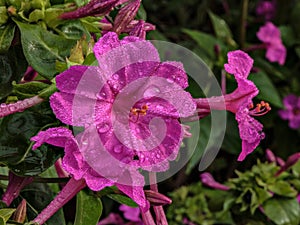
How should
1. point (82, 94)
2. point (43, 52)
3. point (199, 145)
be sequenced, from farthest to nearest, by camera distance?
point (199, 145) < point (43, 52) < point (82, 94)

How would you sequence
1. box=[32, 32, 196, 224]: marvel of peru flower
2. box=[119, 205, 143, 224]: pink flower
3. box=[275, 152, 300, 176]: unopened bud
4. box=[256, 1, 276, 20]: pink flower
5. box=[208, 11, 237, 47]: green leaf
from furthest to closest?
box=[256, 1, 276, 20]: pink flower
box=[208, 11, 237, 47]: green leaf
box=[119, 205, 143, 224]: pink flower
box=[275, 152, 300, 176]: unopened bud
box=[32, 32, 196, 224]: marvel of peru flower

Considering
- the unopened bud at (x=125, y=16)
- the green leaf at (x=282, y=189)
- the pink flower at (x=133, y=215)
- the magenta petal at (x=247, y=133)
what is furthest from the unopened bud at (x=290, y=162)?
the unopened bud at (x=125, y=16)

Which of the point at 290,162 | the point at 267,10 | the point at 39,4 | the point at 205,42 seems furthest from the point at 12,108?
the point at 267,10

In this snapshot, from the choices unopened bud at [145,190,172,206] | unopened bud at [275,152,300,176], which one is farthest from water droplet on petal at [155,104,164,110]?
unopened bud at [275,152,300,176]

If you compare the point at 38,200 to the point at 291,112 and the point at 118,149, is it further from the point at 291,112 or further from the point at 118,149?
the point at 291,112

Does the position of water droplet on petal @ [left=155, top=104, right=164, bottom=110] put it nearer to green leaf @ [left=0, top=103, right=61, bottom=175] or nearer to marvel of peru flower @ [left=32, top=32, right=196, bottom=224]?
marvel of peru flower @ [left=32, top=32, right=196, bottom=224]

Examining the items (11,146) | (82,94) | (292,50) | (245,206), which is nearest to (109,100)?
(82,94)

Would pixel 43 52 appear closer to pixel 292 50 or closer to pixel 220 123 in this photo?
pixel 220 123
